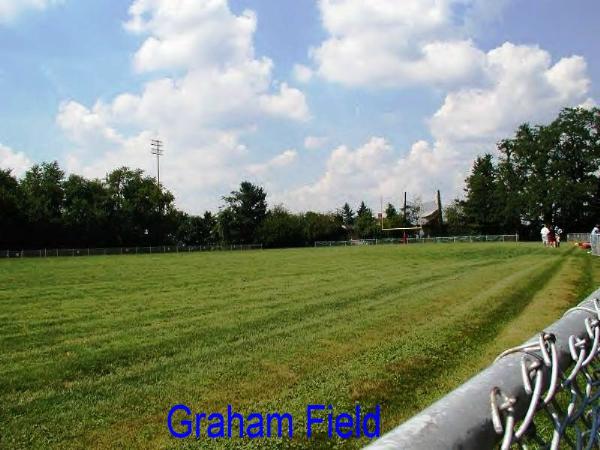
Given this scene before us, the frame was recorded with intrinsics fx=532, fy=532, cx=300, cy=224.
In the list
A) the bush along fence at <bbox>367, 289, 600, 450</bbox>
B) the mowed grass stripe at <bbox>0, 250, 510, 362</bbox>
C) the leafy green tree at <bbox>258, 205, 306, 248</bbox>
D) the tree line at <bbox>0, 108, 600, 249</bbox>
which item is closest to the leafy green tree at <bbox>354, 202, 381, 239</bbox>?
the tree line at <bbox>0, 108, 600, 249</bbox>

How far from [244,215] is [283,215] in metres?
7.36

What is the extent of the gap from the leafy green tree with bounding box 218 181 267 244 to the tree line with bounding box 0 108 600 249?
0.18 meters

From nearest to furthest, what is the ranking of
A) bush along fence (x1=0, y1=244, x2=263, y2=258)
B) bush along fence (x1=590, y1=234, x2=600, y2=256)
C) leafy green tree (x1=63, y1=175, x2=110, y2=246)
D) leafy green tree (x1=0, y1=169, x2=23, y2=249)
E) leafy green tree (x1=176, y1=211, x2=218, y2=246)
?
bush along fence (x1=590, y1=234, x2=600, y2=256) → bush along fence (x1=0, y1=244, x2=263, y2=258) → leafy green tree (x1=0, y1=169, x2=23, y2=249) → leafy green tree (x1=63, y1=175, x2=110, y2=246) → leafy green tree (x1=176, y1=211, x2=218, y2=246)

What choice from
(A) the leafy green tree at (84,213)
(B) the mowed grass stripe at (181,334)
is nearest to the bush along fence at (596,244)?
(B) the mowed grass stripe at (181,334)

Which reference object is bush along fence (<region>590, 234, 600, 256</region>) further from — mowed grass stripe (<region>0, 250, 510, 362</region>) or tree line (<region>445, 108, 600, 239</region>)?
tree line (<region>445, 108, 600, 239</region>)

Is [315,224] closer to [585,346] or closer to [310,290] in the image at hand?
[310,290]

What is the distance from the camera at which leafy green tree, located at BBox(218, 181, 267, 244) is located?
317 ft

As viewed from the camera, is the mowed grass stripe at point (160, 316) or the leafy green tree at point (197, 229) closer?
the mowed grass stripe at point (160, 316)

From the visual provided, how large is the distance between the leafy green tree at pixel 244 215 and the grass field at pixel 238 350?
8120 cm

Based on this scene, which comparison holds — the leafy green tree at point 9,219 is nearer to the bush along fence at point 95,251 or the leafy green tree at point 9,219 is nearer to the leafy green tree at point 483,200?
the bush along fence at point 95,251

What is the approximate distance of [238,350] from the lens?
7852mm

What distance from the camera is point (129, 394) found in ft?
19.4

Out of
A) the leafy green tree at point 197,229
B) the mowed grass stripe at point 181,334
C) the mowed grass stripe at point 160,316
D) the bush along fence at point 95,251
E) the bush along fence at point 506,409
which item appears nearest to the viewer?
the bush along fence at point 506,409

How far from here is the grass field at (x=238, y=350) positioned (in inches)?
209
